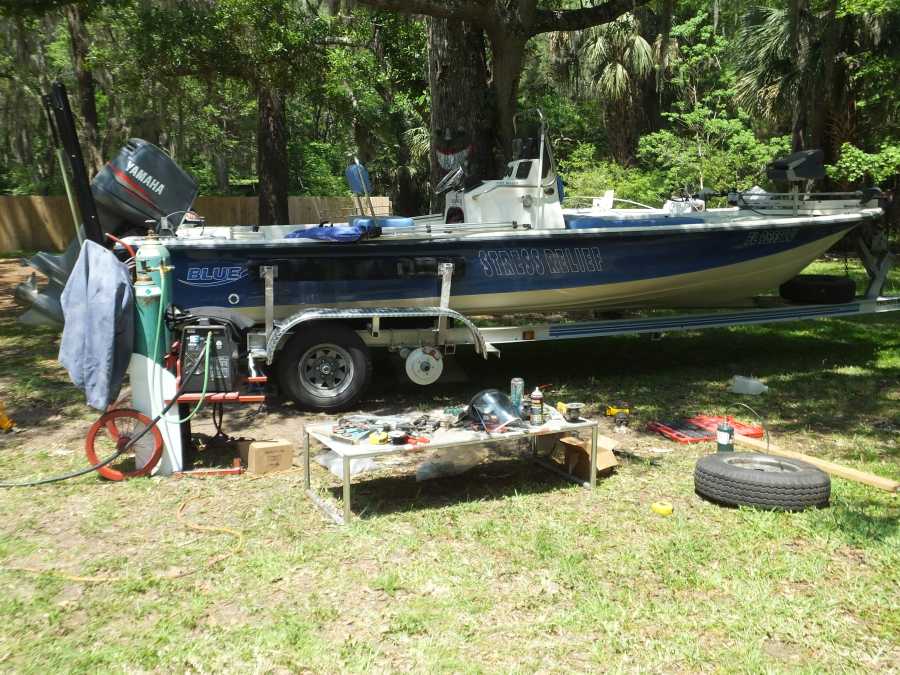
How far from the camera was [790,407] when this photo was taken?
748cm

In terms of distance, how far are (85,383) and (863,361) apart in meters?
8.09

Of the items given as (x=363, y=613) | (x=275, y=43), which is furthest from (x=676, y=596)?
(x=275, y=43)

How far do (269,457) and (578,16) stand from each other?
6.93 metres

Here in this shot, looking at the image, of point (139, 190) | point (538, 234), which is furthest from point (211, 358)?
point (538, 234)

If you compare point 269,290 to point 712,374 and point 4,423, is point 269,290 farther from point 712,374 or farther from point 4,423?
point 712,374

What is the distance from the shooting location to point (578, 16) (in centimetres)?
995

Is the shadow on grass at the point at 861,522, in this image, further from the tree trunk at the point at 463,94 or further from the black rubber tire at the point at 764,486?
the tree trunk at the point at 463,94

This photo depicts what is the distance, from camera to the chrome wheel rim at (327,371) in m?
7.23

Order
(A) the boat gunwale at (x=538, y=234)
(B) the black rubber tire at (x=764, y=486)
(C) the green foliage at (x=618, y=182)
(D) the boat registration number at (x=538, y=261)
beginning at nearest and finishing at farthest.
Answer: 1. (B) the black rubber tire at (x=764, y=486)
2. (A) the boat gunwale at (x=538, y=234)
3. (D) the boat registration number at (x=538, y=261)
4. (C) the green foliage at (x=618, y=182)

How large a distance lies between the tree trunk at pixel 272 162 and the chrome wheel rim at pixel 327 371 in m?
9.30

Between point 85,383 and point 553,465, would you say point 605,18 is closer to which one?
point 553,465

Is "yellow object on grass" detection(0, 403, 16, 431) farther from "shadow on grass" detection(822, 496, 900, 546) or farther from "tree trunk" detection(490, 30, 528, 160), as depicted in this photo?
"tree trunk" detection(490, 30, 528, 160)

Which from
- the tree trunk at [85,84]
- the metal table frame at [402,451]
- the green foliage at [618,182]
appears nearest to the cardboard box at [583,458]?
the metal table frame at [402,451]

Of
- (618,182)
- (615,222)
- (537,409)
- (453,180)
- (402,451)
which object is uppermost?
(618,182)
